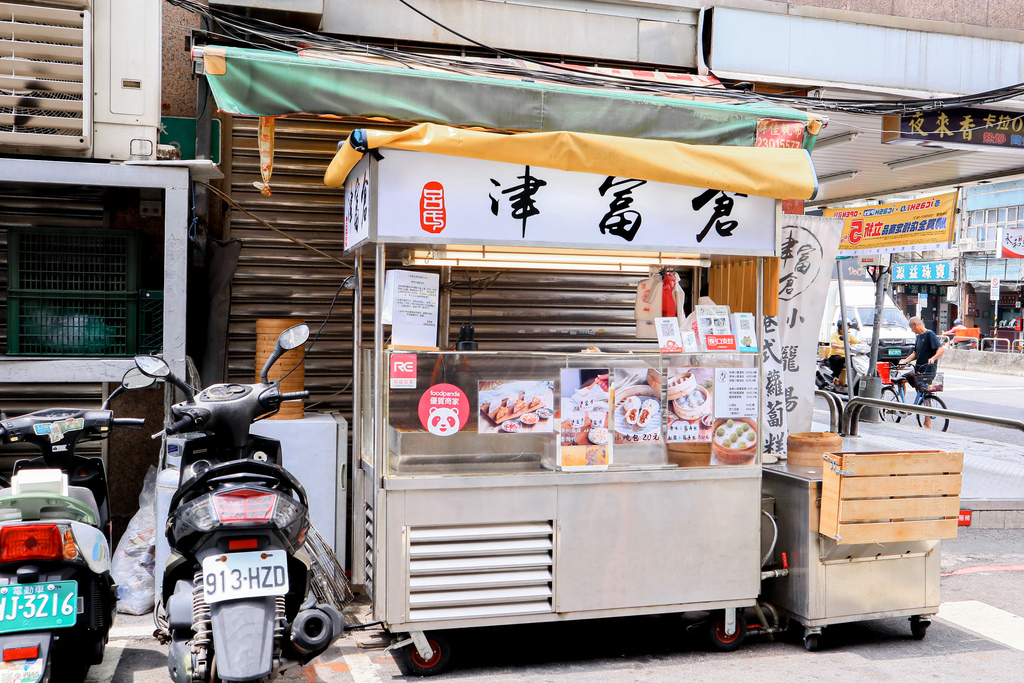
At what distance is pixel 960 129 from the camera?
29.2 ft

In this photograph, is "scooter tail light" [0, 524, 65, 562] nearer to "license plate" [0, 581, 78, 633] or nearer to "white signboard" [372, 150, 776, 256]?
"license plate" [0, 581, 78, 633]

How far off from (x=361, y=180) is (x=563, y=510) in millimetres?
2323

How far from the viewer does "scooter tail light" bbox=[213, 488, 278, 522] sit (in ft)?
11.5

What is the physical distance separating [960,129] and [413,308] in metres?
7.08

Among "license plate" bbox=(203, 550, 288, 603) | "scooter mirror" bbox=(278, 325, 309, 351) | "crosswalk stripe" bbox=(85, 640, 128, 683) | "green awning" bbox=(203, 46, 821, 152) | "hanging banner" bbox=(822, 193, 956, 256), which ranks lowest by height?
"crosswalk stripe" bbox=(85, 640, 128, 683)

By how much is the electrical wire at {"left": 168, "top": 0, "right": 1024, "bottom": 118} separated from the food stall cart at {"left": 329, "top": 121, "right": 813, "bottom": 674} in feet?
5.21

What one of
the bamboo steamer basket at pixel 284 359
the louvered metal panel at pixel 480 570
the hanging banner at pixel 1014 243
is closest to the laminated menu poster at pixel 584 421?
the louvered metal panel at pixel 480 570

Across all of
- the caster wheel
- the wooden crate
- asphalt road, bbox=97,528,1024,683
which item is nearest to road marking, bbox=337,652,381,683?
asphalt road, bbox=97,528,1024,683

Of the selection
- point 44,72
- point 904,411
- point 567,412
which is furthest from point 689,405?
point 44,72

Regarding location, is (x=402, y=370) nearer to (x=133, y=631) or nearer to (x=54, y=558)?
(x=54, y=558)

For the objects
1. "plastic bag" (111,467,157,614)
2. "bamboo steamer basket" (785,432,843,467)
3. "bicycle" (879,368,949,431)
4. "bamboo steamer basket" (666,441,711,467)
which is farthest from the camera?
"bicycle" (879,368,949,431)

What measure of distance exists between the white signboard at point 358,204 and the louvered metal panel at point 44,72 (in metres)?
1.83

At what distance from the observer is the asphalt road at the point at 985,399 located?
14031 mm

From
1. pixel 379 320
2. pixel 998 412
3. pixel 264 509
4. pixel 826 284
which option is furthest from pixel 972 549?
pixel 998 412
